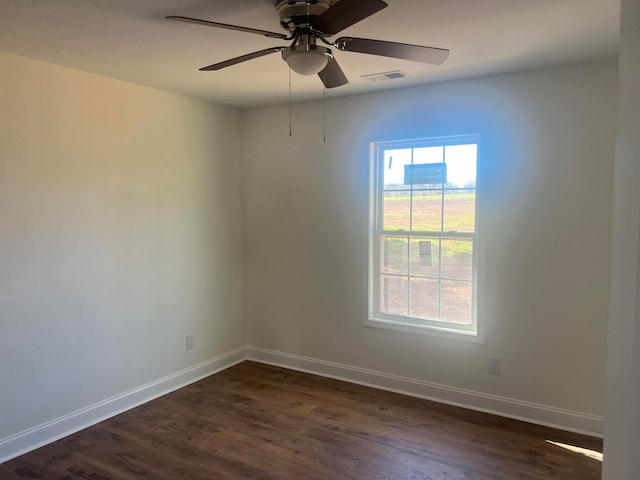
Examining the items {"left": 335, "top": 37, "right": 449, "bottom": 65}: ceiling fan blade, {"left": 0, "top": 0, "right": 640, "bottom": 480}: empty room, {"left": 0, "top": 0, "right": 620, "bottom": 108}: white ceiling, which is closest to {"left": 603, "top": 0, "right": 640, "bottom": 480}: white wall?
{"left": 0, "top": 0, "right": 640, "bottom": 480}: empty room

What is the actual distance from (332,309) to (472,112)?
6.46 ft

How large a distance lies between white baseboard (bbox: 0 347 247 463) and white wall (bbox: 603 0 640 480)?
3068 mm

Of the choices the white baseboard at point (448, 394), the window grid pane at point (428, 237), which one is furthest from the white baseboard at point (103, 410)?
the window grid pane at point (428, 237)

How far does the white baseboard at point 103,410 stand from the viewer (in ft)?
9.21

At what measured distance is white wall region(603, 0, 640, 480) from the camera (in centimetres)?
173

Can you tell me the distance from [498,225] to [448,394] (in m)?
1.35

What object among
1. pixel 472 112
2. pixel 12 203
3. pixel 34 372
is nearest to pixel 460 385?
pixel 472 112

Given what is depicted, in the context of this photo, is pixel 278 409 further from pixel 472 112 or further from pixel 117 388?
pixel 472 112

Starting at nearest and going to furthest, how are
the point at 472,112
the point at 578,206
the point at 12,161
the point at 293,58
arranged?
the point at 293,58 → the point at 12,161 → the point at 578,206 → the point at 472,112

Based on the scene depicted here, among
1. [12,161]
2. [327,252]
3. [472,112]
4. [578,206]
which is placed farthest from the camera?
[327,252]

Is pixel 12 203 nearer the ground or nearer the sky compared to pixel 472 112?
nearer the ground

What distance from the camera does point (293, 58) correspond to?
193 centimetres

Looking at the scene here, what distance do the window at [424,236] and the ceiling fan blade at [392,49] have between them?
1474mm

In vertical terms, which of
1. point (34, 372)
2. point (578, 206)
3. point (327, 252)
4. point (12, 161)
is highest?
point (12, 161)
